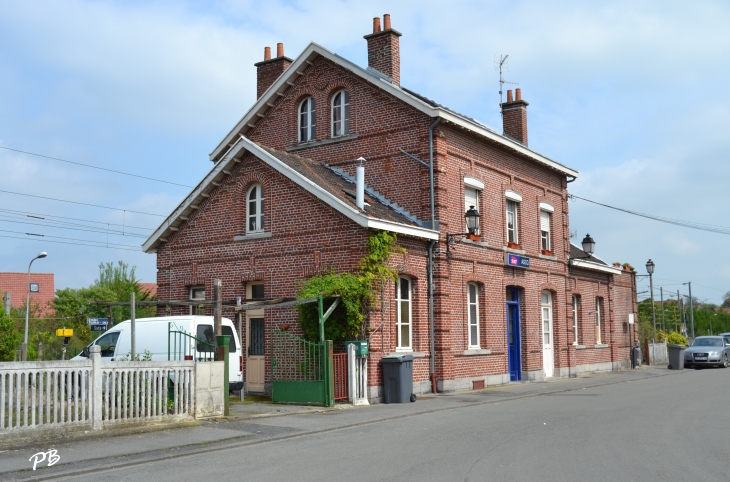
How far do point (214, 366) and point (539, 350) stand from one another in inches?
552

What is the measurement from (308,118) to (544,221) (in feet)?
30.2

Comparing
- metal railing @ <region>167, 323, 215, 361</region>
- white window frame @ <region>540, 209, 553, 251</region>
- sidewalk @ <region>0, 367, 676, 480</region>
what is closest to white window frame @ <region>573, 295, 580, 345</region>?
white window frame @ <region>540, 209, 553, 251</region>

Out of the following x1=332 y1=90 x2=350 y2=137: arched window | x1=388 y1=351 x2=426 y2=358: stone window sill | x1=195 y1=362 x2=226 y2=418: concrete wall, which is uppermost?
x1=332 y1=90 x2=350 y2=137: arched window

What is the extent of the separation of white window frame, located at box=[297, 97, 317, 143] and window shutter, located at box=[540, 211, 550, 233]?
8660 mm

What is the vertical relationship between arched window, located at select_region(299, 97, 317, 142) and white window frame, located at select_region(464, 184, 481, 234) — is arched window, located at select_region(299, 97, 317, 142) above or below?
above

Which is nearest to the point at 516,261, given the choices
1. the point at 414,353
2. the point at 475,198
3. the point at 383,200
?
the point at 475,198

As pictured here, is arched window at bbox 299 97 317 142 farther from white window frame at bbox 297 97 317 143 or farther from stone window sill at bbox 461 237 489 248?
stone window sill at bbox 461 237 489 248

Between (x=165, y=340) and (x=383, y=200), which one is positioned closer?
(x=165, y=340)

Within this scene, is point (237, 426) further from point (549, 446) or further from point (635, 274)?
point (635, 274)

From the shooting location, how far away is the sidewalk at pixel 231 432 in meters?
10.1

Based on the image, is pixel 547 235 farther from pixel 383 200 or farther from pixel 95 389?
pixel 95 389

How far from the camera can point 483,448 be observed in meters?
10.7

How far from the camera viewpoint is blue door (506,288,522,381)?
79.3 feet

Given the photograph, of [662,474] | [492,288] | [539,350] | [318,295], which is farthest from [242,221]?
[662,474]
